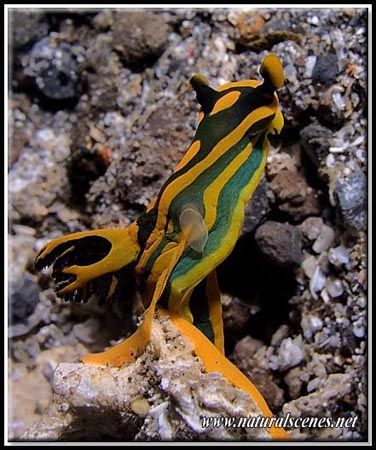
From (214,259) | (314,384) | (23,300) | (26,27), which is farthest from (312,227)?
(26,27)

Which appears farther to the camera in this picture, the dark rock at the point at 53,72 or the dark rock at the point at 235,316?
the dark rock at the point at 53,72

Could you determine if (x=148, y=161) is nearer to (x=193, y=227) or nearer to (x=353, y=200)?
(x=193, y=227)

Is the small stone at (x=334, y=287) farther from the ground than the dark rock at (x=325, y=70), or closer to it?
closer to it

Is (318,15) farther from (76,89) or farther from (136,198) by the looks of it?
(76,89)

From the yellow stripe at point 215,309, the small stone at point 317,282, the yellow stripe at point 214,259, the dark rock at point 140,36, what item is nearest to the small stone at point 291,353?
the small stone at point 317,282

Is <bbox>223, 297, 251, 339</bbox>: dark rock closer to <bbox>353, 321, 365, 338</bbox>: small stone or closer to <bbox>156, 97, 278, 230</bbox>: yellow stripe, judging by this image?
<bbox>353, 321, 365, 338</bbox>: small stone

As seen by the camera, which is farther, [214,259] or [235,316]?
[235,316]

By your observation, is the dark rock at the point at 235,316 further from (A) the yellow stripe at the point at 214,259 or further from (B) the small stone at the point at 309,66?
(B) the small stone at the point at 309,66
